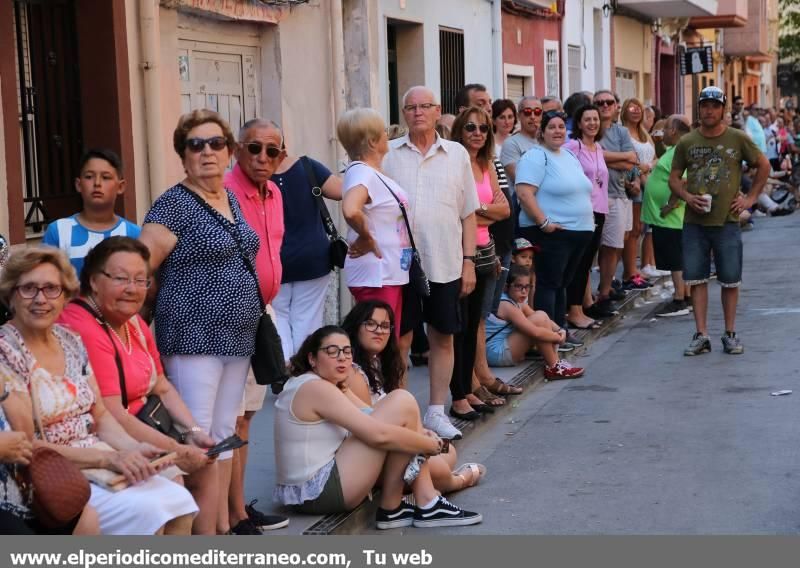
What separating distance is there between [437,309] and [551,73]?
1377 cm

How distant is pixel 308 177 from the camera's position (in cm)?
784

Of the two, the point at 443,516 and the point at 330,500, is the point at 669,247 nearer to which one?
the point at 443,516

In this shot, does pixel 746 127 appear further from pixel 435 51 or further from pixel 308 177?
pixel 308 177

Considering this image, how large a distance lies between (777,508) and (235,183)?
2.91 m

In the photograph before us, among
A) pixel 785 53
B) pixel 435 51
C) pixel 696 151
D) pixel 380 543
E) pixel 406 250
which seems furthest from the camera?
pixel 785 53

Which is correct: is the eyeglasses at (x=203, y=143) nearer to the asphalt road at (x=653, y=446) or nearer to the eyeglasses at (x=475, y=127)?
the asphalt road at (x=653, y=446)

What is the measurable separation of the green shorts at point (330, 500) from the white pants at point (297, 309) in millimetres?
1446

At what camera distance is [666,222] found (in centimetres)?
1363

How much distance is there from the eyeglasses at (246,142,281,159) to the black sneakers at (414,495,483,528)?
1743mm

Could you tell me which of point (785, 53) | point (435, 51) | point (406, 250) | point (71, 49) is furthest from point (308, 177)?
point (785, 53)

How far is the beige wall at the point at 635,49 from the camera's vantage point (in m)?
26.5

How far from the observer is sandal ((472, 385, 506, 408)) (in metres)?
9.16

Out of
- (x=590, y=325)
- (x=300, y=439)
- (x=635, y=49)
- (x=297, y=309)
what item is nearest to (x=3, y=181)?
(x=297, y=309)

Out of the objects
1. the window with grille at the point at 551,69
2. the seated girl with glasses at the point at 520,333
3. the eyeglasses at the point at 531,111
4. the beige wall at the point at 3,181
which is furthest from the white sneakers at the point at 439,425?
the window with grille at the point at 551,69
